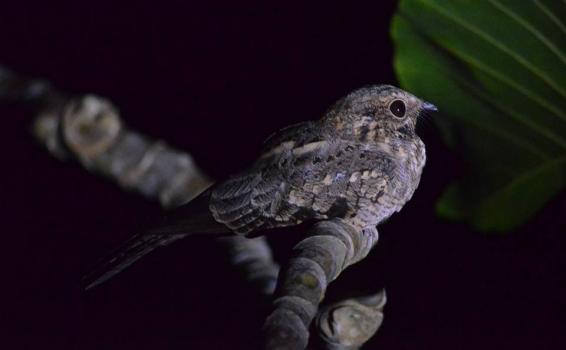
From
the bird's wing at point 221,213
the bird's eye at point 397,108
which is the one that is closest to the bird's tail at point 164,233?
the bird's wing at point 221,213

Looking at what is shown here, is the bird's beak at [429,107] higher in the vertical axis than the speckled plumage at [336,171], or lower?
higher

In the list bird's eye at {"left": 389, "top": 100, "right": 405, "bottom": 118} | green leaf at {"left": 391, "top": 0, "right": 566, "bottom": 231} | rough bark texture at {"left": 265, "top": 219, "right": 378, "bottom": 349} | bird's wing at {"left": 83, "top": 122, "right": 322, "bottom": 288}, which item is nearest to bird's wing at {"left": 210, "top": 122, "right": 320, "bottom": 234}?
bird's wing at {"left": 83, "top": 122, "right": 322, "bottom": 288}

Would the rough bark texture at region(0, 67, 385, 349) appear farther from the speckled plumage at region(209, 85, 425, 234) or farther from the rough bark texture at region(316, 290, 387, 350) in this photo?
the speckled plumage at region(209, 85, 425, 234)

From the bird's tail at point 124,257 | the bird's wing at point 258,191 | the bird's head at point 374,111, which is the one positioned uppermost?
the bird's head at point 374,111

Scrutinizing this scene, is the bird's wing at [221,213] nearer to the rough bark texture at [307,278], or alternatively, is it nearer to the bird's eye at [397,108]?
the bird's eye at [397,108]

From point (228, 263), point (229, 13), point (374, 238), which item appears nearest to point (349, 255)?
point (374, 238)

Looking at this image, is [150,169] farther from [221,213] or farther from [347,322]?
[347,322]

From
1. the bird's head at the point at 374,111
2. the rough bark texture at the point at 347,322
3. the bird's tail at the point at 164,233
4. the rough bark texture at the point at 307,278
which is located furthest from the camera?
the bird's head at the point at 374,111

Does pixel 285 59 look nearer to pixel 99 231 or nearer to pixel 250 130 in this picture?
pixel 250 130
